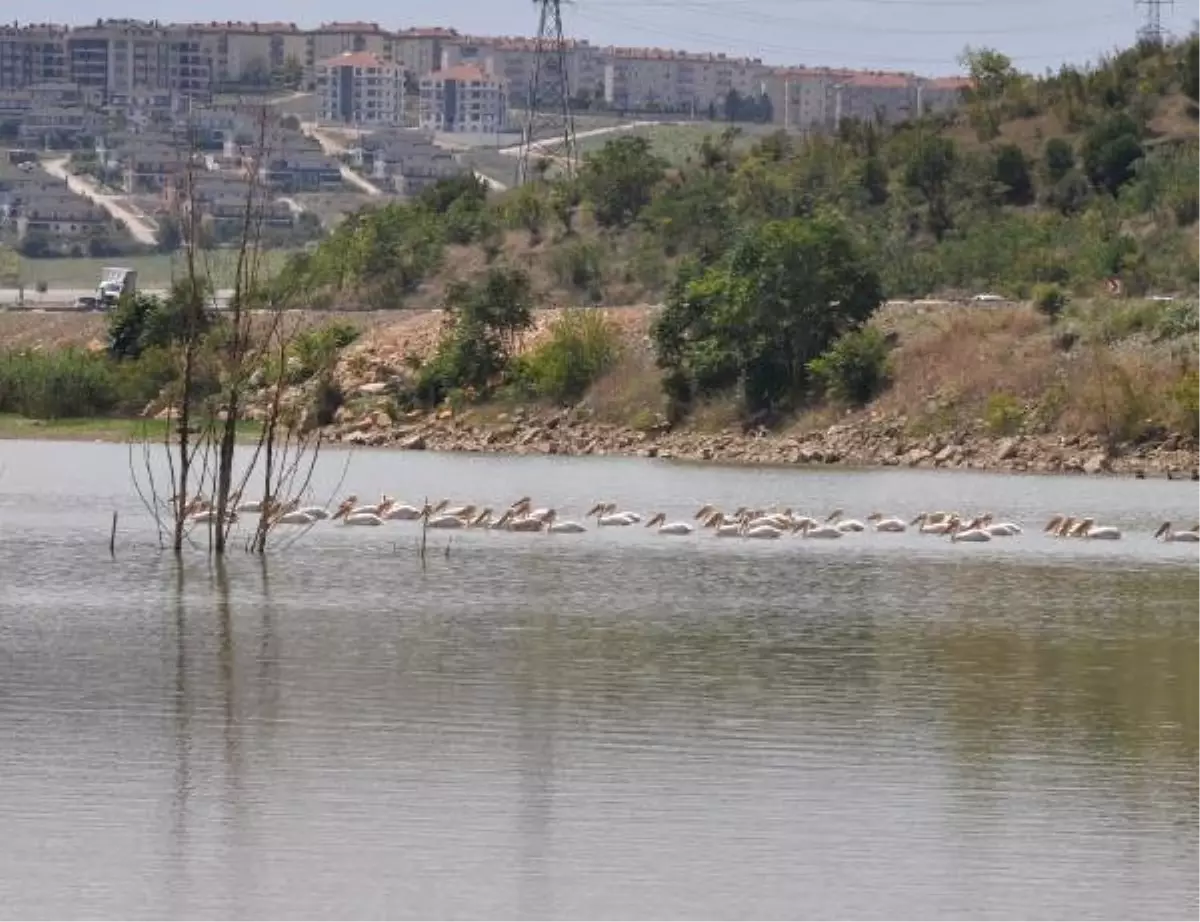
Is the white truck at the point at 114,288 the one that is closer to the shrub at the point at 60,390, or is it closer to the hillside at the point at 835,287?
the hillside at the point at 835,287

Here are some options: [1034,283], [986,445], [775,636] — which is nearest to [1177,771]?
[775,636]

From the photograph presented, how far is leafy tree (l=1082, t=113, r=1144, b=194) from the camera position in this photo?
3479 inches

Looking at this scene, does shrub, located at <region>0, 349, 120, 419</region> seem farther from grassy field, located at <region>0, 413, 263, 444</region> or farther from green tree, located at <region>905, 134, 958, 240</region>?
green tree, located at <region>905, 134, 958, 240</region>

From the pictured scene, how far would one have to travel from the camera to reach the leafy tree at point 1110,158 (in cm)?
8838

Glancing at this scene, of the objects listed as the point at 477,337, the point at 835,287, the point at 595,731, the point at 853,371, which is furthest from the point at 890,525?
the point at 477,337

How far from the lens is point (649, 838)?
66.4ft

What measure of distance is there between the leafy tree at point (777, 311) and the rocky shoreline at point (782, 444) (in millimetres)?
1556

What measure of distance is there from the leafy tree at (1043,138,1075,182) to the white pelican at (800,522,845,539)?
47131mm

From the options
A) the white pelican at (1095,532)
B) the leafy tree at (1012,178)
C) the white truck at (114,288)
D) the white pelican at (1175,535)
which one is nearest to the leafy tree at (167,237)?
the white truck at (114,288)

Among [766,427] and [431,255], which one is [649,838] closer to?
[766,427]

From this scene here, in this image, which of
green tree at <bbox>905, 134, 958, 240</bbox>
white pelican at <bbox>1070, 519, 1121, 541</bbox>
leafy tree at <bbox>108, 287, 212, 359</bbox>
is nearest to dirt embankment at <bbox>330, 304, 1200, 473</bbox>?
leafy tree at <bbox>108, 287, 212, 359</bbox>

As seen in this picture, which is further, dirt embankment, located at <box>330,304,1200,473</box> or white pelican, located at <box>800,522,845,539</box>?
dirt embankment, located at <box>330,304,1200,473</box>

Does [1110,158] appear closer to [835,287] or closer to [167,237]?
[835,287]

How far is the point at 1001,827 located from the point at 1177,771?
10.1 feet
